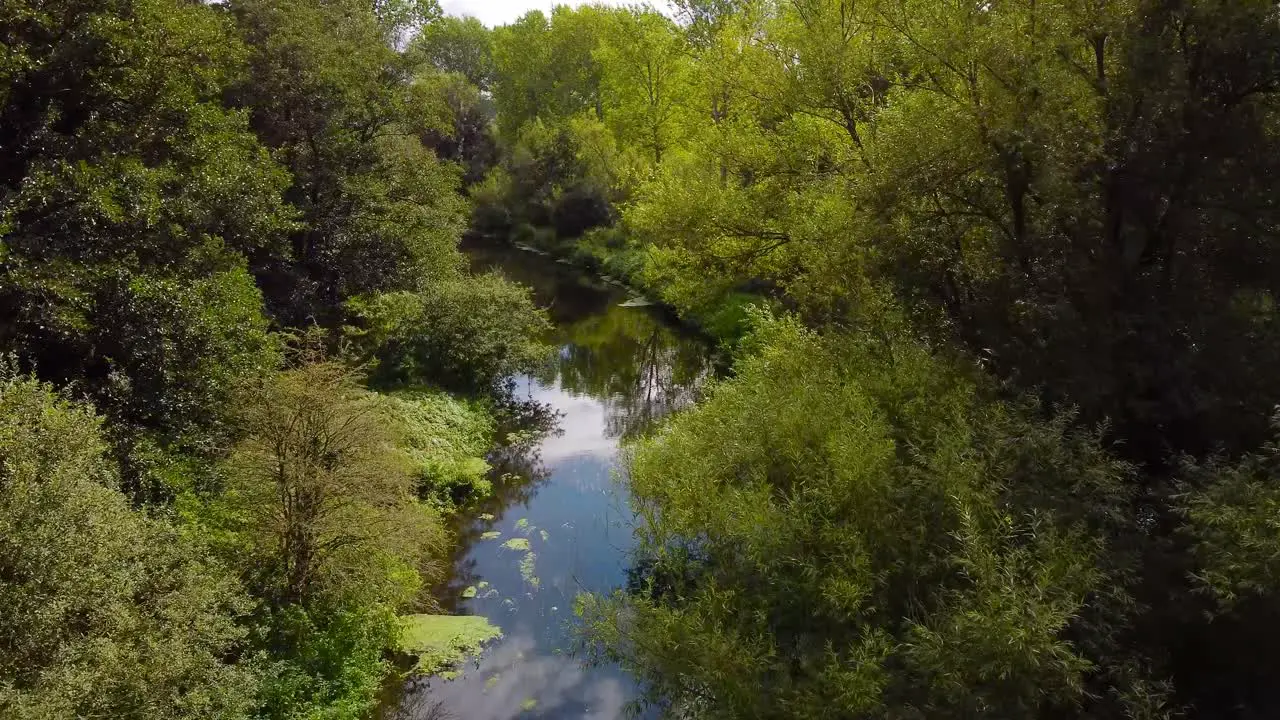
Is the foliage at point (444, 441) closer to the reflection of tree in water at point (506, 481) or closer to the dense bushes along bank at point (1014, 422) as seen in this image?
the reflection of tree in water at point (506, 481)

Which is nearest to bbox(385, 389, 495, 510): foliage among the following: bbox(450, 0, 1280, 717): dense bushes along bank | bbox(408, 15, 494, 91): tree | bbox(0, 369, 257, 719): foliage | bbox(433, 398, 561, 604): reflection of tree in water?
bbox(433, 398, 561, 604): reflection of tree in water

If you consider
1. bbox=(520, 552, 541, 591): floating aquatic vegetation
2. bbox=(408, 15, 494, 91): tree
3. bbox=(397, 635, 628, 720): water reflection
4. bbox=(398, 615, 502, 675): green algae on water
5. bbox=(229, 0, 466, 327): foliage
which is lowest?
bbox=(397, 635, 628, 720): water reflection

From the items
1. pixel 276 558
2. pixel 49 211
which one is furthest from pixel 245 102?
pixel 276 558

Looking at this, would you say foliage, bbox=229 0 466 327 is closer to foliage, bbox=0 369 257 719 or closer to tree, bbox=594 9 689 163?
foliage, bbox=0 369 257 719

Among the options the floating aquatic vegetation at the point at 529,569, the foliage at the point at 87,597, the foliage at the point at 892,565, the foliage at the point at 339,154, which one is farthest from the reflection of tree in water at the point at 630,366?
the foliage at the point at 87,597

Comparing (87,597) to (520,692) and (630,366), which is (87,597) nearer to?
(520,692)

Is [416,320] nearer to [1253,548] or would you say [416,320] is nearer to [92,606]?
[92,606]
